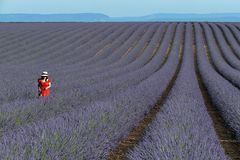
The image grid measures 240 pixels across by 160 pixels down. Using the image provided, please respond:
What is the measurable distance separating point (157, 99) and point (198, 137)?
7.56 meters

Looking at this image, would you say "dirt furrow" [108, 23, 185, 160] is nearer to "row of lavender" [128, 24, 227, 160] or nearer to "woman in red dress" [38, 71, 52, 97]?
"row of lavender" [128, 24, 227, 160]

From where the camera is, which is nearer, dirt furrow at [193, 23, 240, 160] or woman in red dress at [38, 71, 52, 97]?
dirt furrow at [193, 23, 240, 160]

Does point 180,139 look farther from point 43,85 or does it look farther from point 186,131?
point 43,85

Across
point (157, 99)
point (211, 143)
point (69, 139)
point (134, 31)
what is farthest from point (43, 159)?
point (134, 31)

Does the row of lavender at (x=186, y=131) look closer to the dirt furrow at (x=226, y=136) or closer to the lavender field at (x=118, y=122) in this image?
the lavender field at (x=118, y=122)

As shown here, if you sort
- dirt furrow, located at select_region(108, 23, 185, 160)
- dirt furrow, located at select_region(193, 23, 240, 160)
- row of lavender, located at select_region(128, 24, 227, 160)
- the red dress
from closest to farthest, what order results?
row of lavender, located at select_region(128, 24, 227, 160), dirt furrow, located at select_region(108, 23, 185, 160), dirt furrow, located at select_region(193, 23, 240, 160), the red dress

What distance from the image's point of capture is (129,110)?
30.8 ft

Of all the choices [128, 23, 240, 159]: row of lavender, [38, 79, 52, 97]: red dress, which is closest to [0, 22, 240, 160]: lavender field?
[128, 23, 240, 159]: row of lavender

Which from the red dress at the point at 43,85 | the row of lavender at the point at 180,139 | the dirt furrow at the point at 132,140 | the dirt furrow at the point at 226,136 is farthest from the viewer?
the red dress at the point at 43,85

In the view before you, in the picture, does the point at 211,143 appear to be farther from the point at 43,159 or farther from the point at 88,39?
the point at 88,39

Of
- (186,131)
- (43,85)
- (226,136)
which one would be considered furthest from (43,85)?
(186,131)

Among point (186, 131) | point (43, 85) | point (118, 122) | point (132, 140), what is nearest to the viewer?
point (186, 131)

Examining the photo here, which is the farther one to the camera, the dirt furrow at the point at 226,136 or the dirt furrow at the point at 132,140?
the dirt furrow at the point at 226,136

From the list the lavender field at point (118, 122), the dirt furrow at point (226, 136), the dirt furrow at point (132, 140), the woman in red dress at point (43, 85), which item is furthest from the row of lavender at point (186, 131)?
the woman in red dress at point (43, 85)
